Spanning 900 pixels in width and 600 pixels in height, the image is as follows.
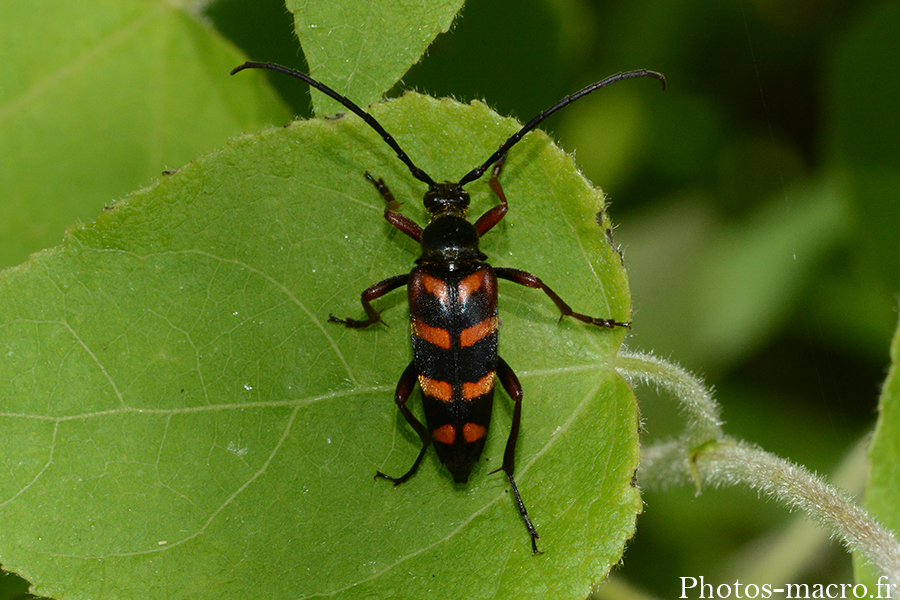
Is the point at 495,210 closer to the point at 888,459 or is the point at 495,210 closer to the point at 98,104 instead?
the point at 888,459

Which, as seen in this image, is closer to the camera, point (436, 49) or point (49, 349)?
point (49, 349)

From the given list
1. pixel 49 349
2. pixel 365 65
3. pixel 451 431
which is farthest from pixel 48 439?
pixel 365 65

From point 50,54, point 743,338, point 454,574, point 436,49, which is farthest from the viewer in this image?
point 743,338

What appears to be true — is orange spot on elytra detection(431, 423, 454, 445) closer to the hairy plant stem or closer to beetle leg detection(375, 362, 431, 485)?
beetle leg detection(375, 362, 431, 485)

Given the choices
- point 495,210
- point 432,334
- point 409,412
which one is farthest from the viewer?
point 432,334

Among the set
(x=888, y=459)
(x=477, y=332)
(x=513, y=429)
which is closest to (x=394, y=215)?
(x=477, y=332)

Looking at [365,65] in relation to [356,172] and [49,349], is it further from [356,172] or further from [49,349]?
[49,349]

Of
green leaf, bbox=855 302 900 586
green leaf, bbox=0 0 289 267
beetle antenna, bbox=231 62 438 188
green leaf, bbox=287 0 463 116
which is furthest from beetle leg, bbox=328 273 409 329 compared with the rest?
green leaf, bbox=855 302 900 586
